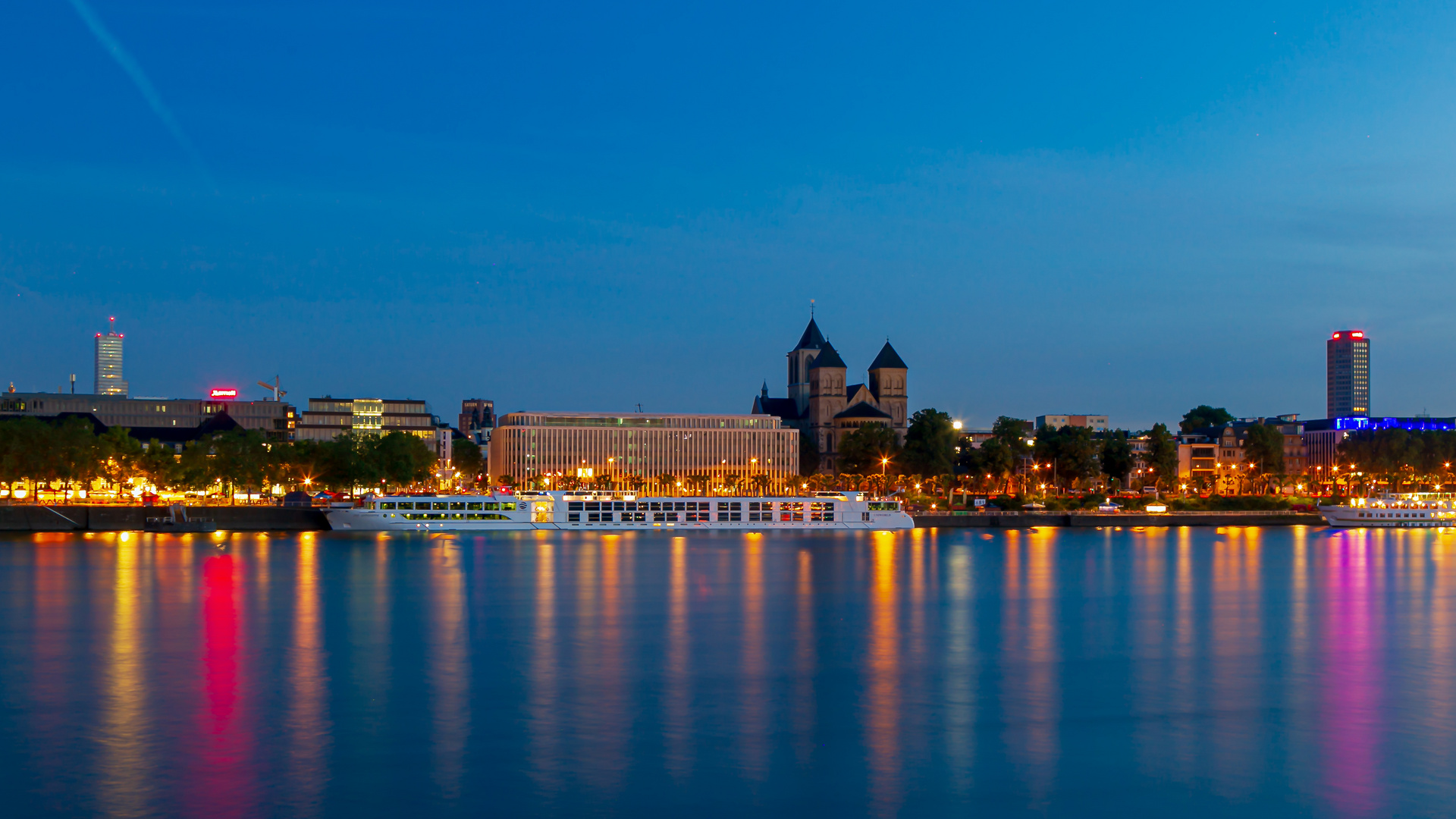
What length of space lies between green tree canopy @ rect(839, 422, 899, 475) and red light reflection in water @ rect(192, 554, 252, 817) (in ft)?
344

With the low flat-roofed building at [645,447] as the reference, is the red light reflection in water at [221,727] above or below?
below

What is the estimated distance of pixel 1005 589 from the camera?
50.3m

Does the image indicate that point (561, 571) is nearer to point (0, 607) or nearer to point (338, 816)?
point (0, 607)

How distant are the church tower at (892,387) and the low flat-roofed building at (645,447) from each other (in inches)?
650

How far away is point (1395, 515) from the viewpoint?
10594cm

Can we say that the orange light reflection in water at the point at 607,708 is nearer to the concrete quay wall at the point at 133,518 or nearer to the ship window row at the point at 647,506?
the ship window row at the point at 647,506

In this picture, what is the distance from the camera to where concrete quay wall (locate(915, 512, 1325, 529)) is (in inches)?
4122

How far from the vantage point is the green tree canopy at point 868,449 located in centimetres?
14212

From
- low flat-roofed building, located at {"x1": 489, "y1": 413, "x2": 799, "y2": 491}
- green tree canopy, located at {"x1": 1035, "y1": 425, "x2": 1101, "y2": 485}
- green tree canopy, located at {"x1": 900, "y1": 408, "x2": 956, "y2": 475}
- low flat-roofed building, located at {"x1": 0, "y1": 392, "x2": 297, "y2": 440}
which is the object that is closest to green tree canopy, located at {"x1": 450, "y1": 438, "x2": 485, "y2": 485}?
low flat-roofed building, located at {"x1": 489, "y1": 413, "x2": 799, "y2": 491}

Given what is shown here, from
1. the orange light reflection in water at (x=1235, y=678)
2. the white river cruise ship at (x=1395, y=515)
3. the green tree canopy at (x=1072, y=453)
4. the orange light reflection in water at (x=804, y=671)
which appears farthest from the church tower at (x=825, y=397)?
the orange light reflection in water at (x=804, y=671)

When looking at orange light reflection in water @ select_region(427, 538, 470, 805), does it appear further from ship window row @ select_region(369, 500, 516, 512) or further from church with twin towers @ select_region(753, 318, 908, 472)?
church with twin towers @ select_region(753, 318, 908, 472)

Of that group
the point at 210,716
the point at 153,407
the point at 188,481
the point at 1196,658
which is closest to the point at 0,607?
the point at 210,716

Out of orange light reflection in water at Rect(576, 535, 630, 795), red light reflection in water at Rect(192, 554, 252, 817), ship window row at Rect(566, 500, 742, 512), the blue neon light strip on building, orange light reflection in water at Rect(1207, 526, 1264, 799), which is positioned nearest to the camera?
red light reflection in water at Rect(192, 554, 252, 817)

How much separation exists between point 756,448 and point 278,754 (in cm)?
15678
